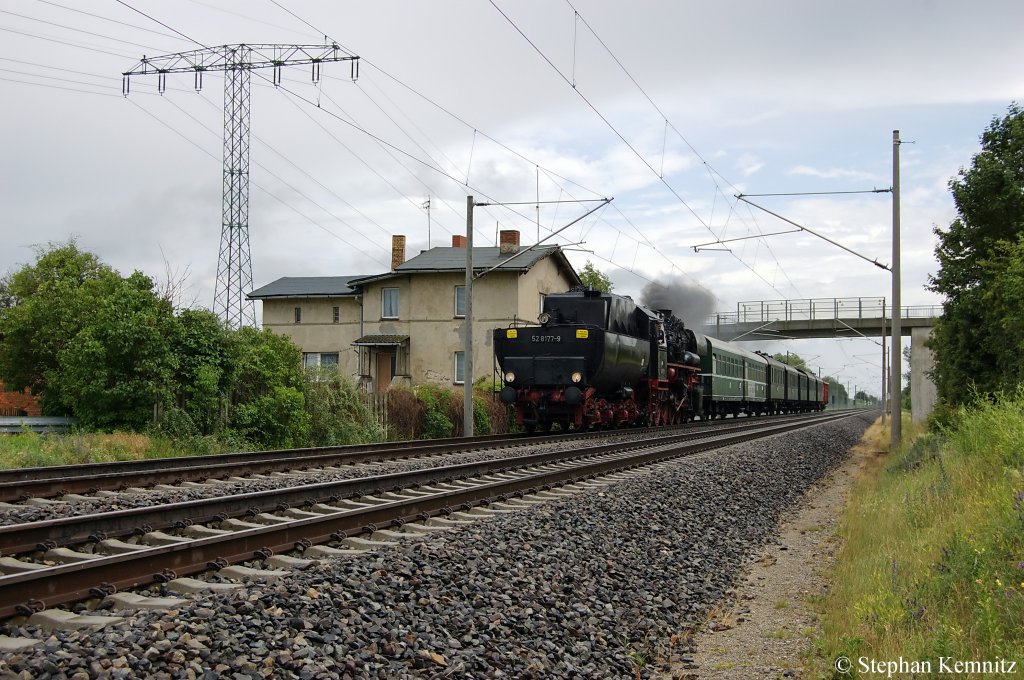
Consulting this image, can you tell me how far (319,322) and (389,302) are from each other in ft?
13.5

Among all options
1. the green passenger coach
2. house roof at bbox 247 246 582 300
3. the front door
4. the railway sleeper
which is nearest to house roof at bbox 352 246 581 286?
house roof at bbox 247 246 582 300

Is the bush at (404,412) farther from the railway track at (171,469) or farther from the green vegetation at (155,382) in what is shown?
the railway track at (171,469)

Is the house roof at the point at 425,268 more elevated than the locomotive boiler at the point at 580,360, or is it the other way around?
the house roof at the point at 425,268

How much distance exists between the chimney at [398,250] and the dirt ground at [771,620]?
3348 cm

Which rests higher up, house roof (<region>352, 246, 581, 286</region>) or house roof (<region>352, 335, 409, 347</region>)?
house roof (<region>352, 246, 581, 286</region>)

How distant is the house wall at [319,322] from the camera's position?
4259cm

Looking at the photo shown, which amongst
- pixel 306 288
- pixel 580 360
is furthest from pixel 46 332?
pixel 306 288

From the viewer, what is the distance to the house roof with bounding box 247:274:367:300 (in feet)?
140

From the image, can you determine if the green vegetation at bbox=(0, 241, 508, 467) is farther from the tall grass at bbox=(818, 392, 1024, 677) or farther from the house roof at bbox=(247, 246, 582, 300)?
the house roof at bbox=(247, 246, 582, 300)

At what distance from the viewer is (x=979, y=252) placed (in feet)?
80.0

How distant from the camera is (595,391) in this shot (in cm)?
2264

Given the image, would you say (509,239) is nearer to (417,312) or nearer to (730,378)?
(417,312)

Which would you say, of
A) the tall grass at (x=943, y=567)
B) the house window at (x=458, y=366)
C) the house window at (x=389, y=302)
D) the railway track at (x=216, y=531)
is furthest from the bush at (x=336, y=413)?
the house window at (x=389, y=302)

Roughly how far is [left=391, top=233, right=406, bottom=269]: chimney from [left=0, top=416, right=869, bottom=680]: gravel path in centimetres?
3462
